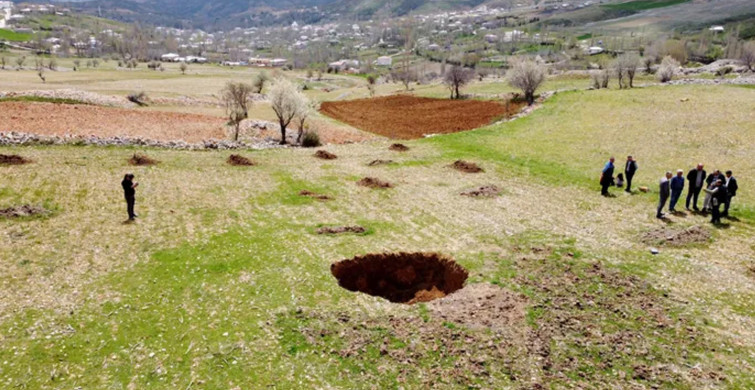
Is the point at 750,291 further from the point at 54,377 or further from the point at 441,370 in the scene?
the point at 54,377

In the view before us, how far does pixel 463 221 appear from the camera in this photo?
2902cm

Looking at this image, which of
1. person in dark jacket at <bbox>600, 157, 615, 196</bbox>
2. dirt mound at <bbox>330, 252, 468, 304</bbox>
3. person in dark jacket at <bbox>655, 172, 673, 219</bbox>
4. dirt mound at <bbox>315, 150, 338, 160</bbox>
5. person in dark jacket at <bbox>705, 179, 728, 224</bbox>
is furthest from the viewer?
dirt mound at <bbox>315, 150, 338, 160</bbox>

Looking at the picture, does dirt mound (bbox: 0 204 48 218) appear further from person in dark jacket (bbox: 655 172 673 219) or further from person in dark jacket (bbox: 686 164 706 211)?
person in dark jacket (bbox: 686 164 706 211)

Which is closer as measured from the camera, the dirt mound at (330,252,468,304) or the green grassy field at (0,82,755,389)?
the green grassy field at (0,82,755,389)

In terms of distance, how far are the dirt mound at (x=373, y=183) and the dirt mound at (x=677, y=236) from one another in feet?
60.5

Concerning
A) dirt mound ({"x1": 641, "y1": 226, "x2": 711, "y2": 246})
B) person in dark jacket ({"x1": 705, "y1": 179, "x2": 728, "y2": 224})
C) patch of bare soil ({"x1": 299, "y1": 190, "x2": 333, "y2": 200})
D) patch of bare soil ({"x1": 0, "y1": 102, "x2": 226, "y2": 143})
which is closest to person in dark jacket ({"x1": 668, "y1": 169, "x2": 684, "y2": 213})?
person in dark jacket ({"x1": 705, "y1": 179, "x2": 728, "y2": 224})

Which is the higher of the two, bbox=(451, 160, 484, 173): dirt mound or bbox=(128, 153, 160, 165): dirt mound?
bbox=(451, 160, 484, 173): dirt mound

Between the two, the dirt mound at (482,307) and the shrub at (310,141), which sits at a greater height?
the shrub at (310,141)

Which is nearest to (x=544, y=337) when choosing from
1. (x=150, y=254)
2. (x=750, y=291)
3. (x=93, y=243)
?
(x=750, y=291)

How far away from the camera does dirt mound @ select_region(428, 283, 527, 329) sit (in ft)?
58.8

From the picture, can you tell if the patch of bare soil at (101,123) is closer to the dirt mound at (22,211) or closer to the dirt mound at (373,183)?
the dirt mound at (22,211)

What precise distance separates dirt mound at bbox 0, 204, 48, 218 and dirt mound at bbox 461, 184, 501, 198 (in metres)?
28.3

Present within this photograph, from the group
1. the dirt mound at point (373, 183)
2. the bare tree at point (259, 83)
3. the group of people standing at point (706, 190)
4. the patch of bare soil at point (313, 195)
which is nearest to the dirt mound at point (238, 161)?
the patch of bare soil at point (313, 195)

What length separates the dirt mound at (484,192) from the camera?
34.3m
